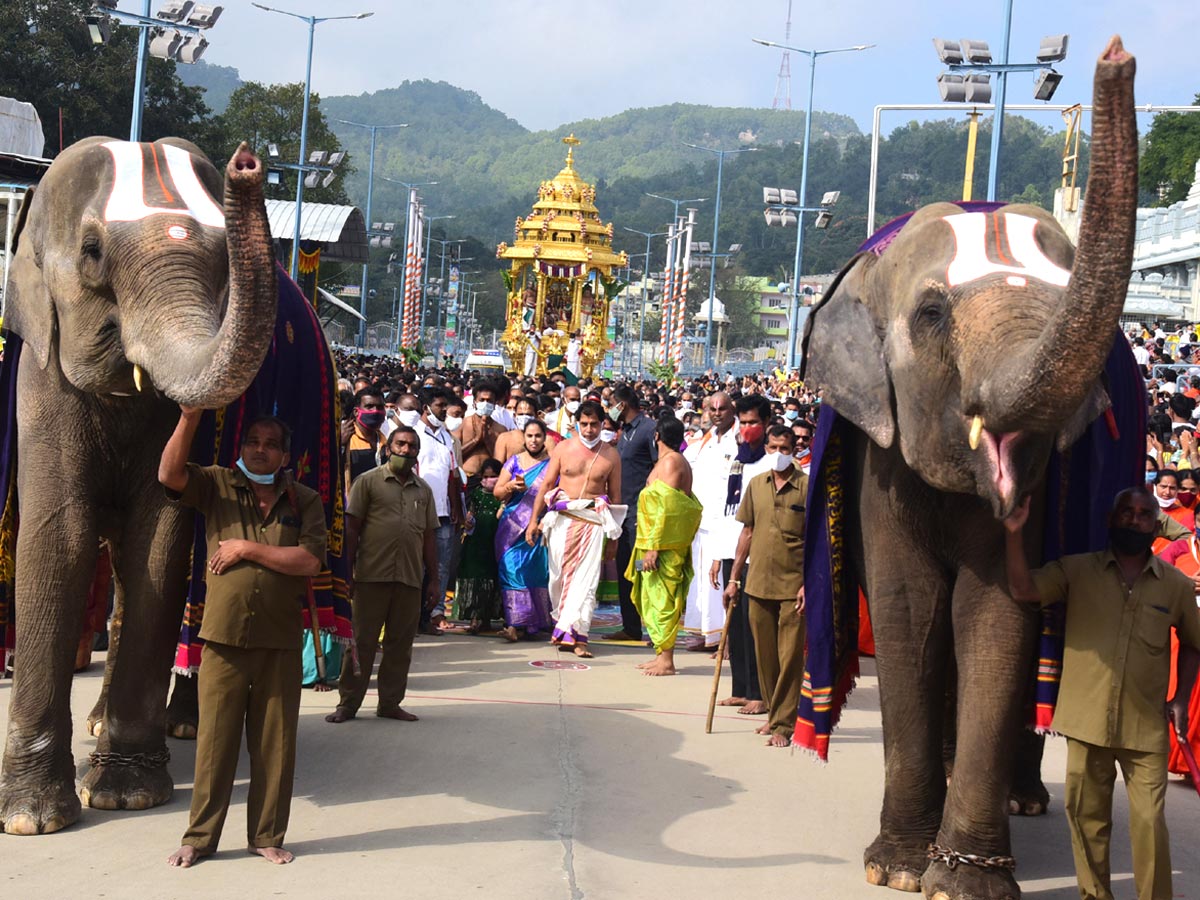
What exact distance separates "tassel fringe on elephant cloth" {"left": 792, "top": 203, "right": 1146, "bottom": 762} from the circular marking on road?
3950 mm

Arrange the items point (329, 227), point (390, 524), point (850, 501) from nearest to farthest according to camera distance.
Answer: point (850, 501) < point (390, 524) < point (329, 227)

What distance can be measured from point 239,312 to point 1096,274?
245cm

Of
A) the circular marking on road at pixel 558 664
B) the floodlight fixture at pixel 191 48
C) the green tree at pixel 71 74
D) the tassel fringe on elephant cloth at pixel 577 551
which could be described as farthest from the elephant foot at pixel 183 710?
the green tree at pixel 71 74

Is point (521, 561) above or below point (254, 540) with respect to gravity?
below

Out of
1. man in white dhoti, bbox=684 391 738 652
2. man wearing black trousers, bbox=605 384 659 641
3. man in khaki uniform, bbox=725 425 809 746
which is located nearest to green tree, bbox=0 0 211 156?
man wearing black trousers, bbox=605 384 659 641

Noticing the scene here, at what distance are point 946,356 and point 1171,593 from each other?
105 cm

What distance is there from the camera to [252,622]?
5.54 m

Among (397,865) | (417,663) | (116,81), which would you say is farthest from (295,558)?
(116,81)

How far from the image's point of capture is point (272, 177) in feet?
104

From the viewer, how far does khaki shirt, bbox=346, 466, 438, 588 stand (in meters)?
8.40

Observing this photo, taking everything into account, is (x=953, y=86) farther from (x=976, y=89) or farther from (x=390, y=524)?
(x=390, y=524)

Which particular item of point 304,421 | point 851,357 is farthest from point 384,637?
point 851,357

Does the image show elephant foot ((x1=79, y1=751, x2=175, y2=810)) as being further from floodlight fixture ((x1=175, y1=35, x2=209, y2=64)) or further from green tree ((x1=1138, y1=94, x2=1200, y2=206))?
green tree ((x1=1138, y1=94, x2=1200, y2=206))

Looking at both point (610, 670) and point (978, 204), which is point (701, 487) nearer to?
point (610, 670)
